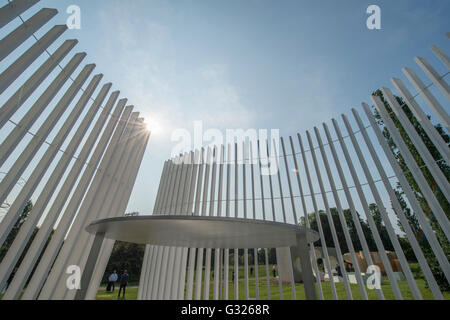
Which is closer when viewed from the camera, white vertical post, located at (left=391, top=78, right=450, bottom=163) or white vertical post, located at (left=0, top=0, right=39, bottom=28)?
white vertical post, located at (left=0, top=0, right=39, bottom=28)

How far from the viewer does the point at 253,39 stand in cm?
469

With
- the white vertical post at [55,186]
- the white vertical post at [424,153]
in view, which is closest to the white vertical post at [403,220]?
the white vertical post at [424,153]

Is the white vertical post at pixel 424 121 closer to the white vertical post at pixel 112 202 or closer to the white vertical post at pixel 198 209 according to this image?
the white vertical post at pixel 198 209

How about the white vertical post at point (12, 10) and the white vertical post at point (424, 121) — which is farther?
the white vertical post at point (424, 121)

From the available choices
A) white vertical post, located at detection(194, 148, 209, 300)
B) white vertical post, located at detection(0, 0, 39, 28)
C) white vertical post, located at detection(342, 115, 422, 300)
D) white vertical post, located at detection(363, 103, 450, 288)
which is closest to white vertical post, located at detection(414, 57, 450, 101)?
white vertical post, located at detection(363, 103, 450, 288)

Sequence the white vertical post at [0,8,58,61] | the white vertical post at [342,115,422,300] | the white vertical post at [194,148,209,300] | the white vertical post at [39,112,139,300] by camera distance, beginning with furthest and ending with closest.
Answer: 1. the white vertical post at [194,148,209,300]
2. the white vertical post at [39,112,139,300]
3. the white vertical post at [342,115,422,300]
4. the white vertical post at [0,8,58,61]

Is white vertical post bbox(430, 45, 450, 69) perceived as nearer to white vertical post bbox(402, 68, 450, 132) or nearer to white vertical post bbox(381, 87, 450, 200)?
white vertical post bbox(402, 68, 450, 132)

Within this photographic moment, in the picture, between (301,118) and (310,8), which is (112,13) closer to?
(310,8)

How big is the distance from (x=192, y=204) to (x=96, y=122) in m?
2.89

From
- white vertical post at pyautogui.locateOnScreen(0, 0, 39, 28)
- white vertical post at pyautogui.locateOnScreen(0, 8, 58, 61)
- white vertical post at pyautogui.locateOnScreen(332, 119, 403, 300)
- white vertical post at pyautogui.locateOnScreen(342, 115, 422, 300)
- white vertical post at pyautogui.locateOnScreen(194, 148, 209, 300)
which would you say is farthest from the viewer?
white vertical post at pyautogui.locateOnScreen(194, 148, 209, 300)

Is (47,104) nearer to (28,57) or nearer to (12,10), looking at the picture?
(28,57)

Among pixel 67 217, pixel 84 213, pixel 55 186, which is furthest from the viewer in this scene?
pixel 84 213

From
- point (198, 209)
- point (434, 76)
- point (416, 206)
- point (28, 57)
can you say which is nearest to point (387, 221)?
point (416, 206)

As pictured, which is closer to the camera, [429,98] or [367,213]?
[429,98]
